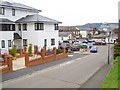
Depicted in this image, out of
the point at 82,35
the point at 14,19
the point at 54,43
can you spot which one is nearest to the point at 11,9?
the point at 14,19

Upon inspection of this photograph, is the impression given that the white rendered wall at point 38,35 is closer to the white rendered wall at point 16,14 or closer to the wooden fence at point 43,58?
the white rendered wall at point 16,14

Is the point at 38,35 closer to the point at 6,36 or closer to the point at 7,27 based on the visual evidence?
the point at 7,27

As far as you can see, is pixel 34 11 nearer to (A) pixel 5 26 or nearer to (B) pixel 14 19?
(B) pixel 14 19

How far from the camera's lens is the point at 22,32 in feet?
113

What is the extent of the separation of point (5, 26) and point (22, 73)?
12665mm

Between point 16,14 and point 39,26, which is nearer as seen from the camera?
point 39,26

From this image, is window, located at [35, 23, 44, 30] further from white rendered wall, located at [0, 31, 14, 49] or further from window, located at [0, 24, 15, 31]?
white rendered wall, located at [0, 31, 14, 49]

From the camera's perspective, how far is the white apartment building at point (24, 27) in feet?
102

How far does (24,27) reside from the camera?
34.4m

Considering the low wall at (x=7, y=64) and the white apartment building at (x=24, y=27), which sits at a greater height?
the white apartment building at (x=24, y=27)

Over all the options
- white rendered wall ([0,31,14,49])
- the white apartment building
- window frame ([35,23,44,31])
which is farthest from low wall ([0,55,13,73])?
window frame ([35,23,44,31])

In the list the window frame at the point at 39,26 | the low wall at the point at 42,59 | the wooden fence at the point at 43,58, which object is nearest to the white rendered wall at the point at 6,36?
the window frame at the point at 39,26

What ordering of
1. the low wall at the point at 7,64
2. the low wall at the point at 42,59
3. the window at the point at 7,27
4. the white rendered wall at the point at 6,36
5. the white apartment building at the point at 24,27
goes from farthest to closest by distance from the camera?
the white apartment building at the point at 24,27 → the window at the point at 7,27 → the white rendered wall at the point at 6,36 → the low wall at the point at 42,59 → the low wall at the point at 7,64

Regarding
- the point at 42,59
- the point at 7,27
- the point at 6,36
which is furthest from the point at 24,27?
the point at 42,59
